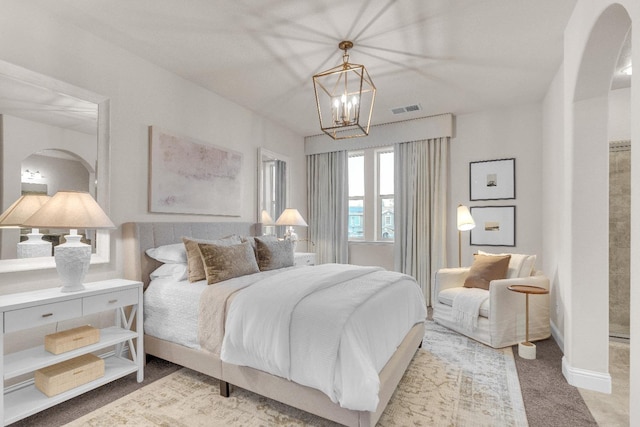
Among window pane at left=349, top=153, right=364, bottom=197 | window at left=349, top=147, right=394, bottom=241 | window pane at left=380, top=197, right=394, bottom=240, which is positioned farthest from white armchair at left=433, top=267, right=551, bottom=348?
window pane at left=349, top=153, right=364, bottom=197

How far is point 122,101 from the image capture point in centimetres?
296

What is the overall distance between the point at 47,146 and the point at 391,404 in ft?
10.2

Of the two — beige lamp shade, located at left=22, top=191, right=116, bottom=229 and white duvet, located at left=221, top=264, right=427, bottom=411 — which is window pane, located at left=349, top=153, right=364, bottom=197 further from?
beige lamp shade, located at left=22, top=191, right=116, bottom=229

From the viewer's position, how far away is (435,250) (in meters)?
4.77

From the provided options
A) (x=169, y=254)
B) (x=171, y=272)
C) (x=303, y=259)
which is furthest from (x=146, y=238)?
(x=303, y=259)

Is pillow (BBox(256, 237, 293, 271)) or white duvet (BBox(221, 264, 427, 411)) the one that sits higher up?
pillow (BBox(256, 237, 293, 271))

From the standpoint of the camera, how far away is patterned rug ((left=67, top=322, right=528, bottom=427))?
2.03 meters

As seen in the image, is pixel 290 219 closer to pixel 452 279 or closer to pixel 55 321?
pixel 452 279

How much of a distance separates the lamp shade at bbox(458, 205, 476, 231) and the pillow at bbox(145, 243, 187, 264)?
333 centimetres

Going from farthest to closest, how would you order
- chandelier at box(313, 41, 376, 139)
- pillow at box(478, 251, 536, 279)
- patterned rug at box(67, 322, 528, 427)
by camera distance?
pillow at box(478, 251, 536, 279), chandelier at box(313, 41, 376, 139), patterned rug at box(67, 322, 528, 427)

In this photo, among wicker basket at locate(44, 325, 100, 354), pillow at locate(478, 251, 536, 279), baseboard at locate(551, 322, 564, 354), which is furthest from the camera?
pillow at locate(478, 251, 536, 279)

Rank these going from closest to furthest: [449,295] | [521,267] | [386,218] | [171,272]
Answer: [171,272] < [521,267] < [449,295] < [386,218]

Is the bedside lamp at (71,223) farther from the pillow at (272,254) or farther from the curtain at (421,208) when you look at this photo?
the curtain at (421,208)

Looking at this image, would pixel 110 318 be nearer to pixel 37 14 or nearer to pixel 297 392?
pixel 297 392
